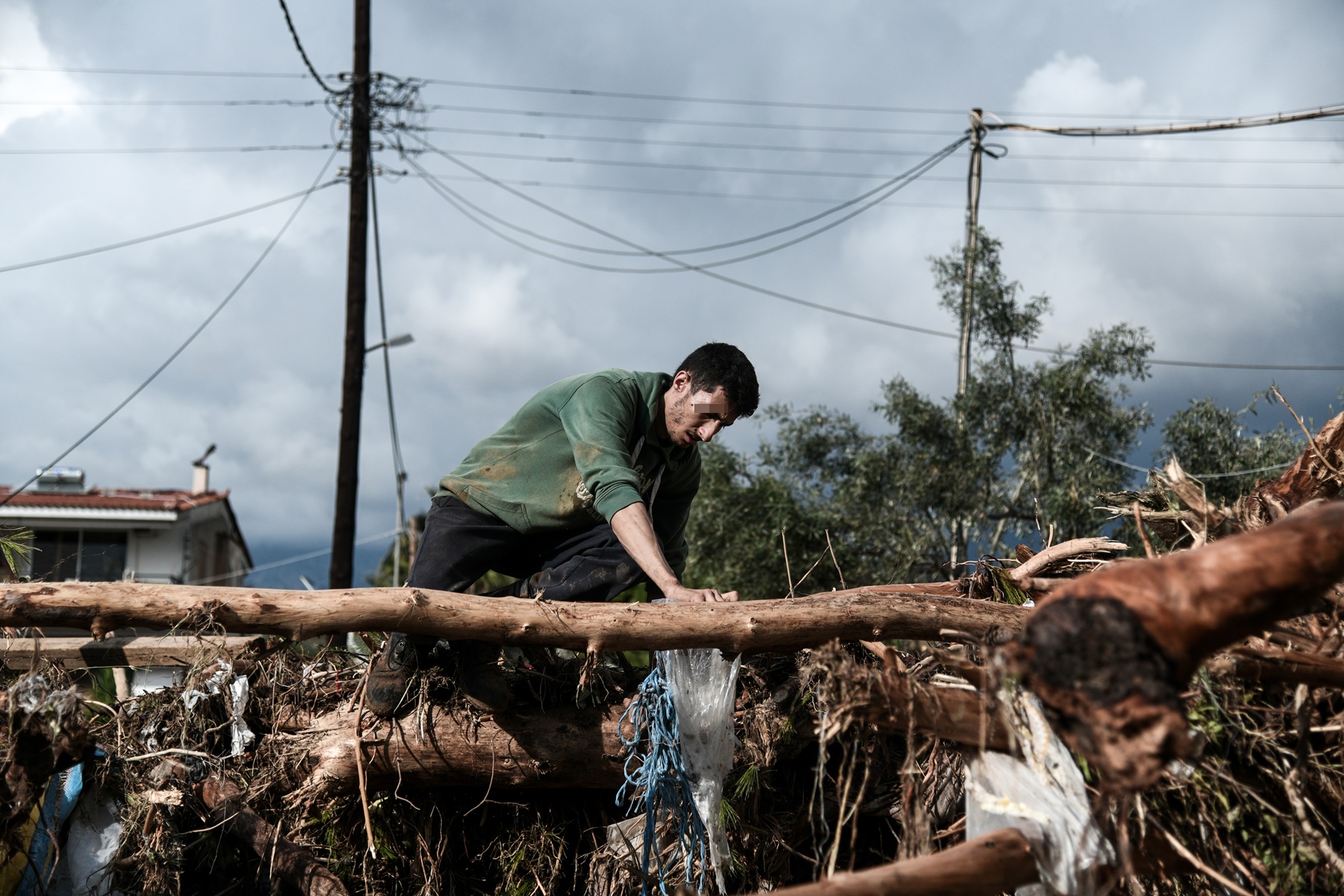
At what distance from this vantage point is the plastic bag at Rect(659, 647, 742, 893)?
3.73 metres

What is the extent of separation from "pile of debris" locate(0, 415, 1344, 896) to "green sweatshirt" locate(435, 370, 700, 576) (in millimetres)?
637

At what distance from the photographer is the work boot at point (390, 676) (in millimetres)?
4043

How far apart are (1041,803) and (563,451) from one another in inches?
95.9

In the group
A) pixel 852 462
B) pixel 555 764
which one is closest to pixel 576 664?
pixel 555 764

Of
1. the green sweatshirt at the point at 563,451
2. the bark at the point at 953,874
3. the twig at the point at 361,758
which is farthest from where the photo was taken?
the green sweatshirt at the point at 563,451

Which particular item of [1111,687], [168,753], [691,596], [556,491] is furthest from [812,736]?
[168,753]

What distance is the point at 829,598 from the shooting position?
3.46m

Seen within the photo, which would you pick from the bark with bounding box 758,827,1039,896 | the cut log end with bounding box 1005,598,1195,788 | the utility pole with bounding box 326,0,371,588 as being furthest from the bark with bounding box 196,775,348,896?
the utility pole with bounding box 326,0,371,588

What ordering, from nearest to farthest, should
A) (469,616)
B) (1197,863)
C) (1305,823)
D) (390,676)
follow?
(1197,863) → (1305,823) → (469,616) → (390,676)

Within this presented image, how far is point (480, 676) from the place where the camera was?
3.94m

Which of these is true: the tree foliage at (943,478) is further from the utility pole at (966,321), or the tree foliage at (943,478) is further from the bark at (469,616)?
the bark at (469,616)

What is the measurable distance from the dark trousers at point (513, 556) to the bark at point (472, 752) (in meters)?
0.52

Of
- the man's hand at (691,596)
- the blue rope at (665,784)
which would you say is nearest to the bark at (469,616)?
the man's hand at (691,596)

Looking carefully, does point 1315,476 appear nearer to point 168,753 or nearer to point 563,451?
point 563,451
